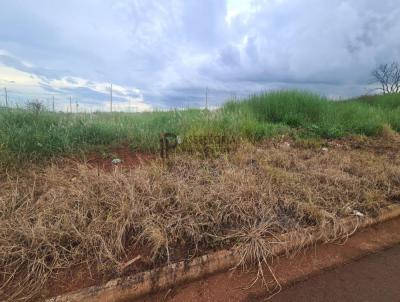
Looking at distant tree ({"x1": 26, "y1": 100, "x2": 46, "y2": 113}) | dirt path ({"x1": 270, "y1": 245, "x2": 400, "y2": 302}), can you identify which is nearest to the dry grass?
dirt path ({"x1": 270, "y1": 245, "x2": 400, "y2": 302})

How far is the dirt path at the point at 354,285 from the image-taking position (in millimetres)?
1516

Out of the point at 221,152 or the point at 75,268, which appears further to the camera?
the point at 221,152

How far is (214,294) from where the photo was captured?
4.96ft

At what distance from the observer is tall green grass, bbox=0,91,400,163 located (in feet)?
10.9

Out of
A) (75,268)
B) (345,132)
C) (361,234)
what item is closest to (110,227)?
(75,268)

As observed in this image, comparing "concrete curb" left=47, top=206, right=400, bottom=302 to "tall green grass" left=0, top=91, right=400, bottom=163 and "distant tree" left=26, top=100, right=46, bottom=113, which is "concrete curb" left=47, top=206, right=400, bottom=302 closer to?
"tall green grass" left=0, top=91, right=400, bottom=163

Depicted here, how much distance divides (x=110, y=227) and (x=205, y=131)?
2622 millimetres

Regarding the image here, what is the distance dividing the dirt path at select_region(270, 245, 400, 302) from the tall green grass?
2.78m

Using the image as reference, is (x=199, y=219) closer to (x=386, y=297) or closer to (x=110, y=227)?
(x=110, y=227)

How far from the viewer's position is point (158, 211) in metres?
2.07

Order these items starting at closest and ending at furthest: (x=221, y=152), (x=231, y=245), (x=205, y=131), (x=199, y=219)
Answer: (x=231, y=245), (x=199, y=219), (x=221, y=152), (x=205, y=131)

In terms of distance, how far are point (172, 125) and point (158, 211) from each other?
9.65 ft

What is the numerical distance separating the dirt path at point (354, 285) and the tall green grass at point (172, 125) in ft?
9.13

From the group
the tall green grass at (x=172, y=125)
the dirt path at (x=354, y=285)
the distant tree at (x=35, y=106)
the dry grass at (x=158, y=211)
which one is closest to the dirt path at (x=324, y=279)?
the dirt path at (x=354, y=285)
